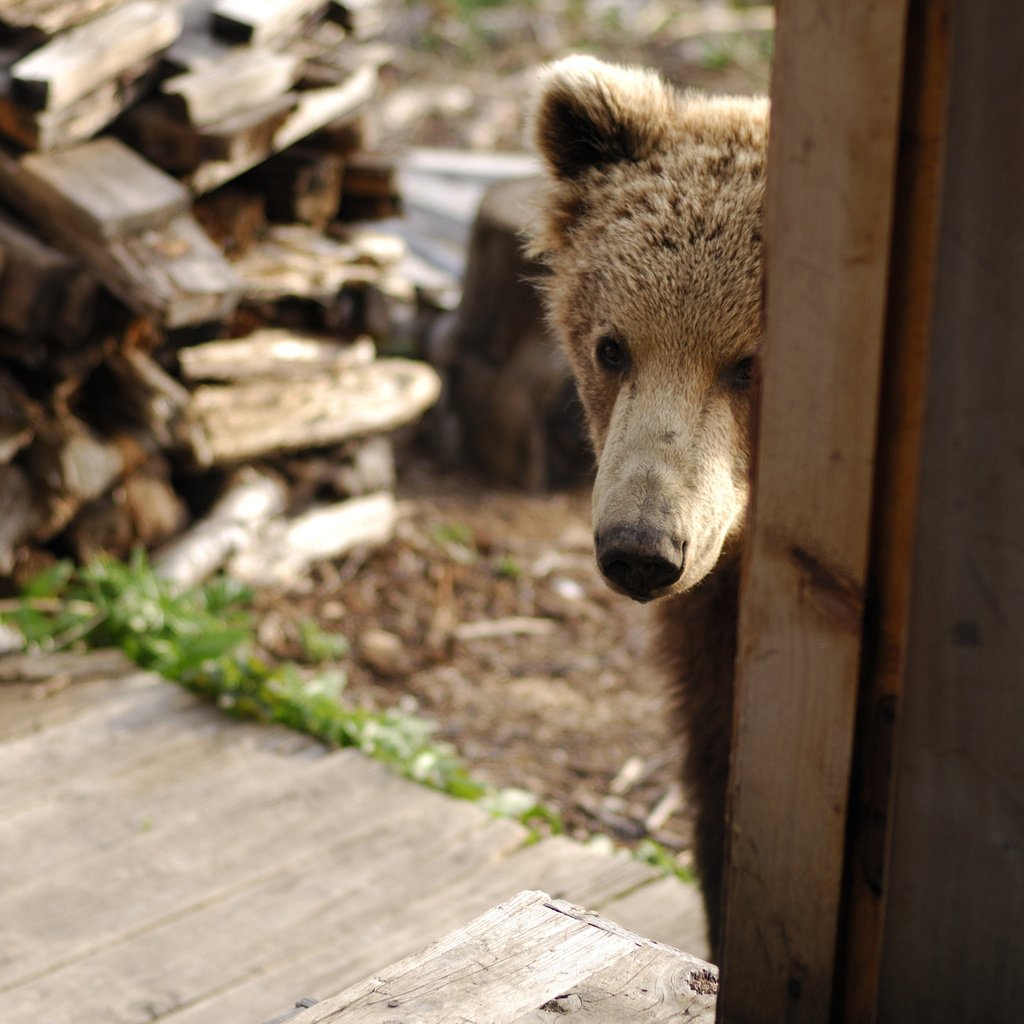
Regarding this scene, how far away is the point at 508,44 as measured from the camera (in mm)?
13148

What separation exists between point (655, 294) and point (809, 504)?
147cm

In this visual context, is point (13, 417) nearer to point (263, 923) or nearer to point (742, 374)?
point (263, 923)

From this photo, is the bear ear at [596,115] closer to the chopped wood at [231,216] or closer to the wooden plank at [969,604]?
the wooden plank at [969,604]

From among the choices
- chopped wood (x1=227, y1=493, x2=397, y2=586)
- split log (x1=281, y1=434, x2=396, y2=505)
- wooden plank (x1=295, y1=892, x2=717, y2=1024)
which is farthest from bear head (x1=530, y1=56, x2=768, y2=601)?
split log (x1=281, y1=434, x2=396, y2=505)

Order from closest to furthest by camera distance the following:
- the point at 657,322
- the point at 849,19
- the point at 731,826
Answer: the point at 849,19, the point at 731,826, the point at 657,322

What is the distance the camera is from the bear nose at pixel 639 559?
225cm

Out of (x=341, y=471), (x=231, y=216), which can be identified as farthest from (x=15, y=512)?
(x=341, y=471)

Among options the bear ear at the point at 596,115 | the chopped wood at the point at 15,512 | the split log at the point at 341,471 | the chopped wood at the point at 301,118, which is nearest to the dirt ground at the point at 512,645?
the split log at the point at 341,471

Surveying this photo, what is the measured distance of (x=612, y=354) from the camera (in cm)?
285

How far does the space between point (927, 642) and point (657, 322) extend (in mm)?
1566

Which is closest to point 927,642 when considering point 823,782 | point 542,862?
point 823,782

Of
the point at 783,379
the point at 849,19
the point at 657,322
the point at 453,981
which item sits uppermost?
the point at 849,19

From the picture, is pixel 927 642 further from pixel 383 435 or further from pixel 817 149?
pixel 383 435

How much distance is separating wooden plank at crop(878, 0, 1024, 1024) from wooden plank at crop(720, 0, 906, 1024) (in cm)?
A: 8
